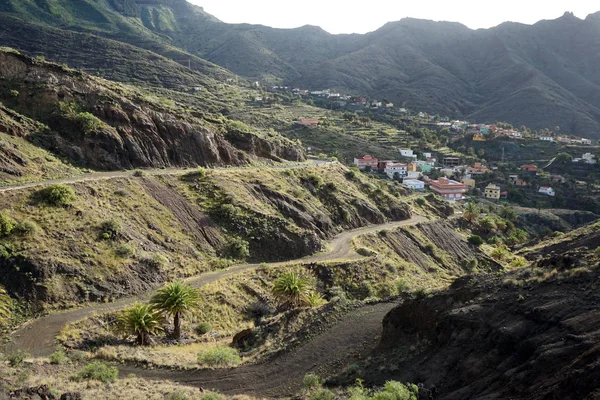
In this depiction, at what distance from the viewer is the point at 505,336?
1484cm

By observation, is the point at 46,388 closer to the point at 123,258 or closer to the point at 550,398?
the point at 123,258

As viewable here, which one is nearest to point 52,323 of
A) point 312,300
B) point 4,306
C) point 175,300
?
point 4,306

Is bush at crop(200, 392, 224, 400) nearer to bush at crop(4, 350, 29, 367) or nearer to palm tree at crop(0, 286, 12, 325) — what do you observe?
bush at crop(4, 350, 29, 367)

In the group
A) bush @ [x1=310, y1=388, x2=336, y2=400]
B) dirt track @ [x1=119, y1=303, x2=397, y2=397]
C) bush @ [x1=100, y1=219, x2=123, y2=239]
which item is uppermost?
bush @ [x1=100, y1=219, x2=123, y2=239]

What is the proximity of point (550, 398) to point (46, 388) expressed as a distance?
654 inches

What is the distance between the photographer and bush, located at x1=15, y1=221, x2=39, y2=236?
2667 centimetres

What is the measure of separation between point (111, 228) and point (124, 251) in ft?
7.38

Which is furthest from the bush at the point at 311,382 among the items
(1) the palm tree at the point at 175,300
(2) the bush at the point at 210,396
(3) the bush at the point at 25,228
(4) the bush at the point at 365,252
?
(4) the bush at the point at 365,252

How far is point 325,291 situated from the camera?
34781mm

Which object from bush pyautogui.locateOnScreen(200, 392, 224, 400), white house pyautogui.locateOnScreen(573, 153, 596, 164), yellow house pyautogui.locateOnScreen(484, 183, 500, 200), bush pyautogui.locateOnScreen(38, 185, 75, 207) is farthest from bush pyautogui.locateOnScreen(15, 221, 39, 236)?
white house pyautogui.locateOnScreen(573, 153, 596, 164)

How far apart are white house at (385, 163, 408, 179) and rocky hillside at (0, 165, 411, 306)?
46.9 metres

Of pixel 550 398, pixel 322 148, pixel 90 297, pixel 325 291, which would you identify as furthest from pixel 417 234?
pixel 322 148

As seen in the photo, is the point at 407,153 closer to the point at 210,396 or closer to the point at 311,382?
the point at 311,382

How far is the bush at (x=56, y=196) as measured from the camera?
30.3m
